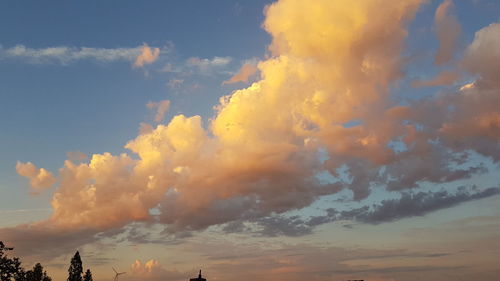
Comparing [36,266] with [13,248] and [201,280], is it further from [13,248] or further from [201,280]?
[13,248]

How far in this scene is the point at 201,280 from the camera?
180750 millimetres

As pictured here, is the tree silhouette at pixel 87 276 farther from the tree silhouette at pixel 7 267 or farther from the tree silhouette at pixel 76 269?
the tree silhouette at pixel 7 267

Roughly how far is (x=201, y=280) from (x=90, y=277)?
46737mm

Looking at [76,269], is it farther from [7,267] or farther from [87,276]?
[7,267]

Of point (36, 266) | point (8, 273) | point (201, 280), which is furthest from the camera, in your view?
point (36, 266)

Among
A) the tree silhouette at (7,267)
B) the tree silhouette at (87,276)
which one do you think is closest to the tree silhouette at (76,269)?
the tree silhouette at (87,276)

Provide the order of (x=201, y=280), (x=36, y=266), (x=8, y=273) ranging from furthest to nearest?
(x=36, y=266) → (x=201, y=280) → (x=8, y=273)

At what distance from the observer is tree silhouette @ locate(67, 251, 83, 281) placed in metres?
186

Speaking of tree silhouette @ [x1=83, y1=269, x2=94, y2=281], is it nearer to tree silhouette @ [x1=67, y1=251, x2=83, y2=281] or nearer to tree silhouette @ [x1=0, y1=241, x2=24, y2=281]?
tree silhouette @ [x1=67, y1=251, x2=83, y2=281]

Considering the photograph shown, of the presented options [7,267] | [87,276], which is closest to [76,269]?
[87,276]

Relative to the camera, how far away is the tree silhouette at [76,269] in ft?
609

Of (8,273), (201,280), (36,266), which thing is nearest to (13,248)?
(8,273)

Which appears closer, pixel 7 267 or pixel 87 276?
pixel 7 267

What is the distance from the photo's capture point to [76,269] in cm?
18712
